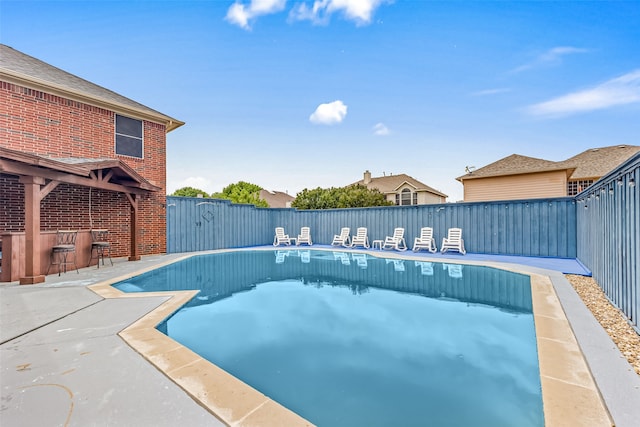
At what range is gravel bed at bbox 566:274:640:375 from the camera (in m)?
2.47

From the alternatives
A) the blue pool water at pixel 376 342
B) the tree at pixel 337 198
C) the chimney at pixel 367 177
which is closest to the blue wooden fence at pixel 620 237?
the blue pool water at pixel 376 342

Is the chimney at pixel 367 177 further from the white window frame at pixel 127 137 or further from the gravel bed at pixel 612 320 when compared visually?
the gravel bed at pixel 612 320

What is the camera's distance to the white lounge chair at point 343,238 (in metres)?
13.3

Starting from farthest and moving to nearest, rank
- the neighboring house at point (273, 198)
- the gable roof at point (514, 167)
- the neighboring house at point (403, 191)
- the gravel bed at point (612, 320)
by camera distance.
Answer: the neighboring house at point (273, 198) < the neighboring house at point (403, 191) < the gable roof at point (514, 167) < the gravel bed at point (612, 320)

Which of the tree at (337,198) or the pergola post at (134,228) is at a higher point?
the tree at (337,198)

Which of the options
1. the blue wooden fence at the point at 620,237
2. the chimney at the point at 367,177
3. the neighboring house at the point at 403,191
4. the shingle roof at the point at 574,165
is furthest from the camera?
the chimney at the point at 367,177

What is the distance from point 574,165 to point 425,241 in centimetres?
1385

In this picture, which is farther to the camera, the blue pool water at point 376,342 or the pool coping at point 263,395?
the blue pool water at point 376,342

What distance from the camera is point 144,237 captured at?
10234 mm

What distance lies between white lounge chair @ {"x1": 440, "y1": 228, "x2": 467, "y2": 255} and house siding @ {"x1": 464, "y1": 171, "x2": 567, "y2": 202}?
7.60m

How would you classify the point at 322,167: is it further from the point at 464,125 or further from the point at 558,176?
the point at 558,176

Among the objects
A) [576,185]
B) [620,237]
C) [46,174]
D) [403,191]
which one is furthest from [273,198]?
[620,237]

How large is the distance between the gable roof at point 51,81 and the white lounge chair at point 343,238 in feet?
27.9

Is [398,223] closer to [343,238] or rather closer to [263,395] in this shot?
[343,238]
